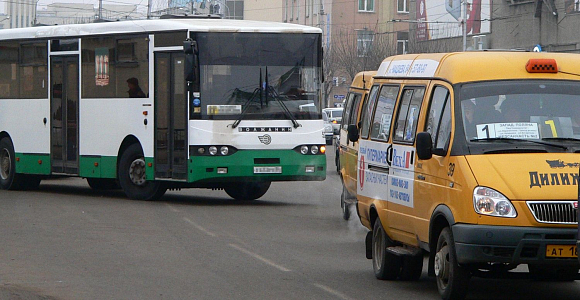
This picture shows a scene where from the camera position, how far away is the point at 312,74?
19.3 m

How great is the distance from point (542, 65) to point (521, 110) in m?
0.50

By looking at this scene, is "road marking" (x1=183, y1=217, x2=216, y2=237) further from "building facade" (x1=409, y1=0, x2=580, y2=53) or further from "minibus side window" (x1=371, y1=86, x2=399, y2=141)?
"building facade" (x1=409, y1=0, x2=580, y2=53)

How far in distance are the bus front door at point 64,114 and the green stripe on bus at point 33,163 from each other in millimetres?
234

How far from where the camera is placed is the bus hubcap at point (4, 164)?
2322 cm

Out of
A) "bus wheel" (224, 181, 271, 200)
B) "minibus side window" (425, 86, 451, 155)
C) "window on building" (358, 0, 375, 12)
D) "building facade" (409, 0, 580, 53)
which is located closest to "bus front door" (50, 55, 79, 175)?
"bus wheel" (224, 181, 271, 200)

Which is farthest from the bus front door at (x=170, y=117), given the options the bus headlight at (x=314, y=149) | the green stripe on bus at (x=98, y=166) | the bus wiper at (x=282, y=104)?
the bus headlight at (x=314, y=149)

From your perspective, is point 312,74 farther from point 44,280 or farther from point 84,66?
point 44,280

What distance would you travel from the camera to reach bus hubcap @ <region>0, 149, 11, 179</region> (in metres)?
23.2

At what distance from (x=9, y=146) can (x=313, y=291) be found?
14927 millimetres

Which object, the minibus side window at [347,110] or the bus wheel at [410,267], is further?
the minibus side window at [347,110]

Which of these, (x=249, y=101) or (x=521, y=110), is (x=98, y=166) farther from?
(x=521, y=110)

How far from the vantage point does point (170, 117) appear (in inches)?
752

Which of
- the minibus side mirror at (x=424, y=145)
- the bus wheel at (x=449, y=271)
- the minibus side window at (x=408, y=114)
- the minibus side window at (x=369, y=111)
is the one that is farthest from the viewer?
the minibus side window at (x=369, y=111)

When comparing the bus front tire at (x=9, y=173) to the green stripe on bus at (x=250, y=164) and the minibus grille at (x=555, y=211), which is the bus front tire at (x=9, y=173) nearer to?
the green stripe on bus at (x=250, y=164)
